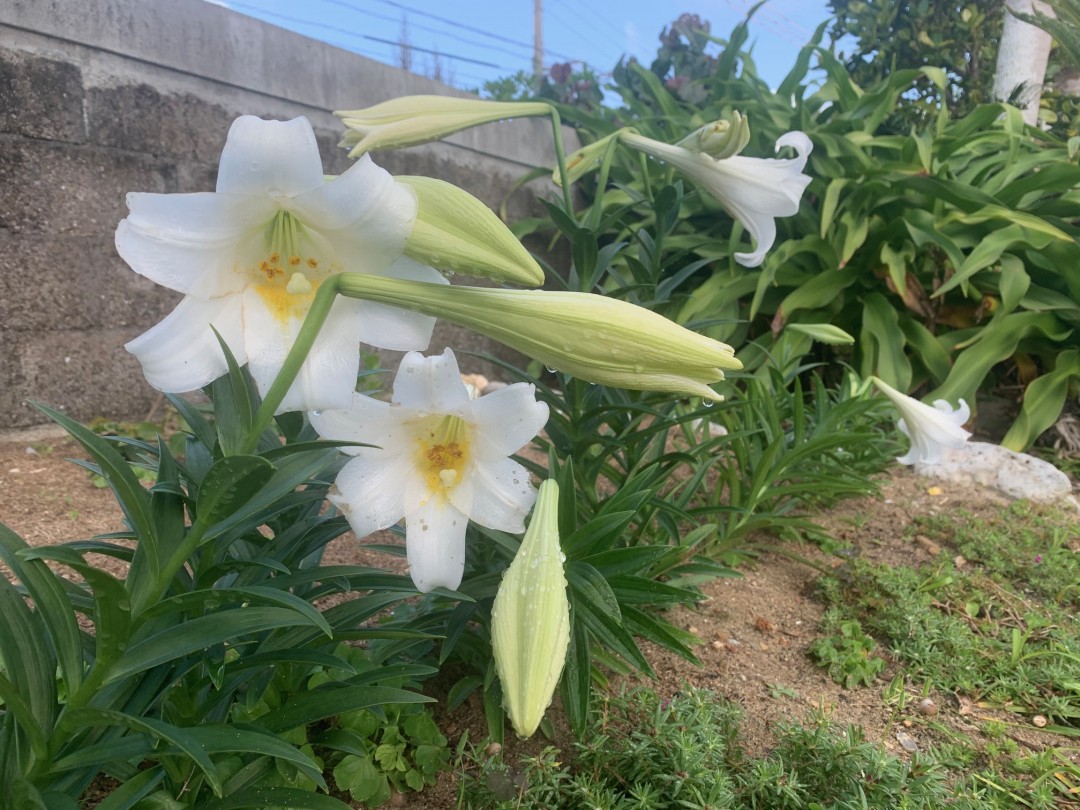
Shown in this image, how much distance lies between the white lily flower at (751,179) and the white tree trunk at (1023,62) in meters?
3.22

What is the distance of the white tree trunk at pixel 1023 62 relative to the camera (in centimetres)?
346

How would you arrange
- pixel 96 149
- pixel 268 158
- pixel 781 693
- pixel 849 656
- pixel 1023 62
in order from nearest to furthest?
pixel 268 158
pixel 781 693
pixel 849 656
pixel 96 149
pixel 1023 62

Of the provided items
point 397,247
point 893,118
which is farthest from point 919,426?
point 893,118

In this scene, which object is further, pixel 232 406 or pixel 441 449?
pixel 441 449

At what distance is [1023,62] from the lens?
3502 mm

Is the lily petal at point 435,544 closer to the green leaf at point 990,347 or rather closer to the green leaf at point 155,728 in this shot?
the green leaf at point 155,728

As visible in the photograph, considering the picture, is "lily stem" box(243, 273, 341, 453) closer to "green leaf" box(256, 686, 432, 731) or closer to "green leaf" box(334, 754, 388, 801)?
"green leaf" box(256, 686, 432, 731)

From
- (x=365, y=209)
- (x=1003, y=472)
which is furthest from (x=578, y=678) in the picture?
(x=1003, y=472)

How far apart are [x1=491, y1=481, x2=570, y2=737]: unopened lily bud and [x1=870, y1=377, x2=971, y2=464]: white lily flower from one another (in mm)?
1207

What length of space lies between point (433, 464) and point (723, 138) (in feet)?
2.26

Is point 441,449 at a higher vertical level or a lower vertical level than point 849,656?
higher

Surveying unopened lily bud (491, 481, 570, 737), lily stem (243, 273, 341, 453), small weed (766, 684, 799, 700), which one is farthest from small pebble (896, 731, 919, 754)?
lily stem (243, 273, 341, 453)

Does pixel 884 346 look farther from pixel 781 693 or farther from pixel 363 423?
pixel 363 423

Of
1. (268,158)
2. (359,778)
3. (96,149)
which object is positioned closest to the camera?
(268,158)
